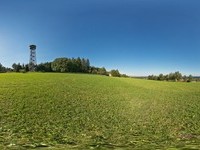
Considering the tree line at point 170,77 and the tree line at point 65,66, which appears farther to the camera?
the tree line at point 65,66

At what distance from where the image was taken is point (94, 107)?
33.0m

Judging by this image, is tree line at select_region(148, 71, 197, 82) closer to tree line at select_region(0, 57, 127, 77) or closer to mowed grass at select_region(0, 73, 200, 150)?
tree line at select_region(0, 57, 127, 77)

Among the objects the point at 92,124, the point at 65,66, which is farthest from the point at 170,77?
the point at 92,124

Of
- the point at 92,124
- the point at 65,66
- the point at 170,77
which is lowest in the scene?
the point at 92,124

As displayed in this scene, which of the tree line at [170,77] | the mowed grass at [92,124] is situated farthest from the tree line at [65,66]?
the mowed grass at [92,124]

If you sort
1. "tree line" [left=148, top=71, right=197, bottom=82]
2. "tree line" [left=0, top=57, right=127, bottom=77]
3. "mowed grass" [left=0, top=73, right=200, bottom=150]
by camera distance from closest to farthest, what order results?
"mowed grass" [left=0, top=73, right=200, bottom=150], "tree line" [left=148, top=71, right=197, bottom=82], "tree line" [left=0, top=57, right=127, bottom=77]

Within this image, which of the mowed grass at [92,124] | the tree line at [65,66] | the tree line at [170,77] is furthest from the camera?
the tree line at [65,66]

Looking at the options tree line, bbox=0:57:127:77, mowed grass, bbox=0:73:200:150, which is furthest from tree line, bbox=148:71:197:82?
mowed grass, bbox=0:73:200:150

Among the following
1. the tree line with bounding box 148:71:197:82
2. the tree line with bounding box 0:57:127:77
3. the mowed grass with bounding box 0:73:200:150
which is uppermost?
the tree line with bounding box 0:57:127:77

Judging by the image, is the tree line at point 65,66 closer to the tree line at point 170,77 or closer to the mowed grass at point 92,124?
the tree line at point 170,77

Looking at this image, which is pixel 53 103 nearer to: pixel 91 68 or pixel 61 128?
pixel 61 128

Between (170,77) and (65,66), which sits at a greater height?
(65,66)

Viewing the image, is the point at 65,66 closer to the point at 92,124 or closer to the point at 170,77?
the point at 170,77

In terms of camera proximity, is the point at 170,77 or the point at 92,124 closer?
the point at 92,124
